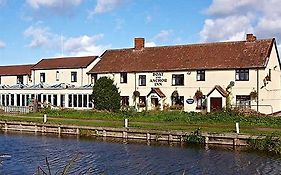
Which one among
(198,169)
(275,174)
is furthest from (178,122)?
(275,174)

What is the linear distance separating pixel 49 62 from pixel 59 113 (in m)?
16.5

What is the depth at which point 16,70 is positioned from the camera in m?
61.0

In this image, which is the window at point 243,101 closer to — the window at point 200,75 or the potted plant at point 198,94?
the potted plant at point 198,94

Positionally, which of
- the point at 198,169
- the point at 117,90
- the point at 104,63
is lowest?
the point at 198,169

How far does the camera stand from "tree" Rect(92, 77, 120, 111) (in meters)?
44.5

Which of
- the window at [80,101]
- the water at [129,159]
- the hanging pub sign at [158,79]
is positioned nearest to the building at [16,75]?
the window at [80,101]

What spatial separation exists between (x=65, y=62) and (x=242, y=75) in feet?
78.2

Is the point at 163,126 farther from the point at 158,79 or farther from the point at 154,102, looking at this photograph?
the point at 158,79

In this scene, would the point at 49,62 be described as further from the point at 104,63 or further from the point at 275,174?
the point at 275,174

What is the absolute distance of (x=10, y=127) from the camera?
37.8m

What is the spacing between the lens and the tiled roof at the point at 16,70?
2338 inches

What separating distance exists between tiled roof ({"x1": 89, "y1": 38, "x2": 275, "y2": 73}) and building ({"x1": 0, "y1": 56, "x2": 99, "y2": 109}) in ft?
8.02

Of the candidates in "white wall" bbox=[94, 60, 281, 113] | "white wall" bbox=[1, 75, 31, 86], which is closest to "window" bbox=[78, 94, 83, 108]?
"white wall" bbox=[94, 60, 281, 113]

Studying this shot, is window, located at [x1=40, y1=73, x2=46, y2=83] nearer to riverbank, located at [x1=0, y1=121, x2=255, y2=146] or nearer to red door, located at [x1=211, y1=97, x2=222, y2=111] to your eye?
riverbank, located at [x1=0, y1=121, x2=255, y2=146]
